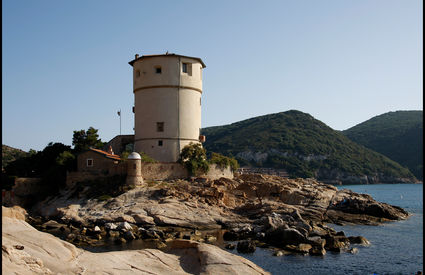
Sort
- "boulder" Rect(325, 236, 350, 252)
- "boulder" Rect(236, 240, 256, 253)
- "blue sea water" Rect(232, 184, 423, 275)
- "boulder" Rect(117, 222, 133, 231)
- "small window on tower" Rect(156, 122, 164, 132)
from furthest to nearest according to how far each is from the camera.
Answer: "small window on tower" Rect(156, 122, 164, 132)
"boulder" Rect(117, 222, 133, 231)
"boulder" Rect(325, 236, 350, 252)
"boulder" Rect(236, 240, 256, 253)
"blue sea water" Rect(232, 184, 423, 275)

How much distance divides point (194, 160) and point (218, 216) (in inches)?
370

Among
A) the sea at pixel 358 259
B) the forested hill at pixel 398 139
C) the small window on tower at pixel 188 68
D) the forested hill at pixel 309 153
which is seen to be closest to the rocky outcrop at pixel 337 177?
the forested hill at pixel 309 153

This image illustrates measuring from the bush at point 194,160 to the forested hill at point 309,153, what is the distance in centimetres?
8645

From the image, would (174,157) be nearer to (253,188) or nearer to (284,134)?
(253,188)

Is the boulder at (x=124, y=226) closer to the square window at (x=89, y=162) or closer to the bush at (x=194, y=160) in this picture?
the square window at (x=89, y=162)

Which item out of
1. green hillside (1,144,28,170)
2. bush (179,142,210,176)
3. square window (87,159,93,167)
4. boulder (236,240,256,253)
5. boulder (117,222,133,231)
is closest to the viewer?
boulder (236,240,256,253)

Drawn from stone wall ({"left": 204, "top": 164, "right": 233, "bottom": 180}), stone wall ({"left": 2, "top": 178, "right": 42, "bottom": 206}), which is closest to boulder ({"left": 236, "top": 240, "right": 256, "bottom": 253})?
stone wall ({"left": 204, "top": 164, "right": 233, "bottom": 180})

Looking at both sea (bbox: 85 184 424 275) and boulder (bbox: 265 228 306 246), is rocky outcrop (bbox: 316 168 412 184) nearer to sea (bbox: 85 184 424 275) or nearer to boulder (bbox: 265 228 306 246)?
sea (bbox: 85 184 424 275)

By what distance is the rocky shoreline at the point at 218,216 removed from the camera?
28.4 m

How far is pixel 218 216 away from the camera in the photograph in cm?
3562

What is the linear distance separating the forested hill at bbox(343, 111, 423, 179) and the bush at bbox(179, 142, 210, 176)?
117 metres

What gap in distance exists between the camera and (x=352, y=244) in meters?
28.7

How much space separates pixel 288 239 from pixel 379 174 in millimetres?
123123

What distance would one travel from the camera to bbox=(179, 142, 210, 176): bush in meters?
43.1
